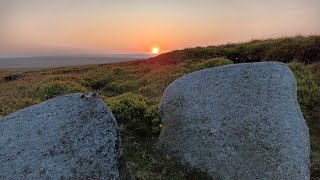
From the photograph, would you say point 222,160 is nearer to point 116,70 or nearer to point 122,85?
point 122,85

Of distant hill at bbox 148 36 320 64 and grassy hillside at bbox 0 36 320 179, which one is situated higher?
distant hill at bbox 148 36 320 64

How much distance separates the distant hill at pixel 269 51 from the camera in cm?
2338

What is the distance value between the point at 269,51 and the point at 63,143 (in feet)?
68.9

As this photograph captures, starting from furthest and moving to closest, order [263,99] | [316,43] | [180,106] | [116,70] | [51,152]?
1. [116,70]
2. [316,43]
3. [180,106]
4. [263,99]
5. [51,152]

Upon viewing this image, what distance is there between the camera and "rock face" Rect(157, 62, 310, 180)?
8.38 metres

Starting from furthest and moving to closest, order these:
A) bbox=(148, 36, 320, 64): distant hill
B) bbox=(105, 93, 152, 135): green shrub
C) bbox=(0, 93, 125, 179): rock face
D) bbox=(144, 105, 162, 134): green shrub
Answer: bbox=(148, 36, 320, 64): distant hill → bbox=(105, 93, 152, 135): green shrub → bbox=(144, 105, 162, 134): green shrub → bbox=(0, 93, 125, 179): rock face

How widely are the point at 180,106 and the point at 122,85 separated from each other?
1219 cm

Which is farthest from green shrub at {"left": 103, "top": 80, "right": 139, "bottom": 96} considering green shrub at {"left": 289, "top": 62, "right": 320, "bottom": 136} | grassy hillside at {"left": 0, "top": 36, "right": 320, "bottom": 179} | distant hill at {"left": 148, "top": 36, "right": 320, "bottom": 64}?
distant hill at {"left": 148, "top": 36, "right": 320, "bottom": 64}

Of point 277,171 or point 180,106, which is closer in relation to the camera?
point 277,171

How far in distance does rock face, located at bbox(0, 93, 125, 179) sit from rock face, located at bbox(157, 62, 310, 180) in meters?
2.87

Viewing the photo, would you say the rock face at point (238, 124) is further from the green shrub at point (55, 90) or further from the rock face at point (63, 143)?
the green shrub at point (55, 90)

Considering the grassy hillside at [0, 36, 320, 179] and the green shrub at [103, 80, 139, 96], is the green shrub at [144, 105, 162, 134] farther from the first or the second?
the green shrub at [103, 80, 139, 96]

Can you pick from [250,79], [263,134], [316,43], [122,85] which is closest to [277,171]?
[263,134]

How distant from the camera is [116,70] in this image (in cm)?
2886
